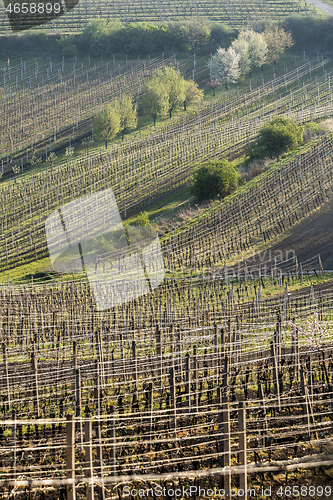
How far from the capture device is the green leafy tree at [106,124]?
4697 cm

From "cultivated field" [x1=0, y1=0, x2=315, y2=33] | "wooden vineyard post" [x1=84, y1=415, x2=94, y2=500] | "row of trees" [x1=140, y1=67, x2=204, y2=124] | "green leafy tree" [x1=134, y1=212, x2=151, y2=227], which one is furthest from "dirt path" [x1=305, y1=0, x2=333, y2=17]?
"wooden vineyard post" [x1=84, y1=415, x2=94, y2=500]

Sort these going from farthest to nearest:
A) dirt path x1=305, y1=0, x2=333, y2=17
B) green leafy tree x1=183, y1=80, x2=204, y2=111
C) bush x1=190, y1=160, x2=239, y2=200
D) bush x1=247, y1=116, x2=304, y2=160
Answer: dirt path x1=305, y1=0, x2=333, y2=17 < green leafy tree x1=183, y1=80, x2=204, y2=111 < bush x1=247, y1=116, x2=304, y2=160 < bush x1=190, y1=160, x2=239, y2=200

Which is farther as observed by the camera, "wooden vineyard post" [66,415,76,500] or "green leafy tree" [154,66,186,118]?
"green leafy tree" [154,66,186,118]

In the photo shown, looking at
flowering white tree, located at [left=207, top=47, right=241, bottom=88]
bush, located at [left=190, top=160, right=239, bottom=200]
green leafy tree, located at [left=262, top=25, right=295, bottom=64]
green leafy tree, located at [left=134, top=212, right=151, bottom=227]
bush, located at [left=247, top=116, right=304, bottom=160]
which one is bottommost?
green leafy tree, located at [left=134, top=212, right=151, bottom=227]

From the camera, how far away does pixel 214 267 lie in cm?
2538

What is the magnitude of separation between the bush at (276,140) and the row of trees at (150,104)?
45.4 feet

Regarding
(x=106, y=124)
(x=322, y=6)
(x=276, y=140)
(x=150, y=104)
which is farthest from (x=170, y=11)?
(x=276, y=140)

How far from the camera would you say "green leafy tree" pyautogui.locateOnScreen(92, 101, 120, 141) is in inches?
1849

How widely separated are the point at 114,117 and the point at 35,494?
139 ft

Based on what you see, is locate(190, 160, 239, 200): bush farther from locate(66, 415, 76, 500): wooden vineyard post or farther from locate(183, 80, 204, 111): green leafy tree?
locate(66, 415, 76, 500): wooden vineyard post

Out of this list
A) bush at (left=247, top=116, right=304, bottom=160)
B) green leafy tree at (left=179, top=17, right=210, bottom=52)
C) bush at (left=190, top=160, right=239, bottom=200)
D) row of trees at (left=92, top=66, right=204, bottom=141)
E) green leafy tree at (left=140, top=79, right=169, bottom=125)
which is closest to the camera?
bush at (left=190, top=160, right=239, bottom=200)

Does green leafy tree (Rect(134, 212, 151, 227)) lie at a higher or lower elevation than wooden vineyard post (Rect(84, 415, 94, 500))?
lower

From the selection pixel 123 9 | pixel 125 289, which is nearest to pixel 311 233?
pixel 125 289

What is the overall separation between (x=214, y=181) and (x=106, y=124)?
15933 millimetres
